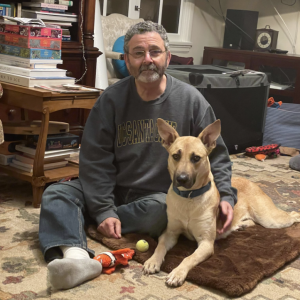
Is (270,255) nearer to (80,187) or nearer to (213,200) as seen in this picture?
(213,200)

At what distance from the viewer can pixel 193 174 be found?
1710mm

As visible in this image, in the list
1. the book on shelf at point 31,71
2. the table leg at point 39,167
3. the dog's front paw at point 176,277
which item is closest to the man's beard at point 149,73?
the table leg at point 39,167

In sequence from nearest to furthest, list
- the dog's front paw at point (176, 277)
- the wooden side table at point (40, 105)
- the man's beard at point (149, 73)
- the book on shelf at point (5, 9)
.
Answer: the dog's front paw at point (176, 277) → the man's beard at point (149, 73) → the wooden side table at point (40, 105) → the book on shelf at point (5, 9)

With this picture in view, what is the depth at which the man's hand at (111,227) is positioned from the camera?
1.94 m

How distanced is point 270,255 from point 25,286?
1.00 meters

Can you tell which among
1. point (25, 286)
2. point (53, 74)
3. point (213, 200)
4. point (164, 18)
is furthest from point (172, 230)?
point (164, 18)

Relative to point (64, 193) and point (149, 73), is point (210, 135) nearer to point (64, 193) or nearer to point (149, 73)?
point (149, 73)

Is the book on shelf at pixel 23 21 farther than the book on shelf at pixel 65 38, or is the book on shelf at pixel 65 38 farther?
the book on shelf at pixel 65 38

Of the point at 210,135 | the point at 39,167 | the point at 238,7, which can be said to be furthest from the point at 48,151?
the point at 238,7

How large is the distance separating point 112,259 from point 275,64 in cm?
390

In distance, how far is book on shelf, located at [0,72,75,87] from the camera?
Answer: 237 centimetres

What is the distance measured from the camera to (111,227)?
194 cm

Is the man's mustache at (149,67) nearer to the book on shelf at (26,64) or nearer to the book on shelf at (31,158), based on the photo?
the book on shelf at (26,64)

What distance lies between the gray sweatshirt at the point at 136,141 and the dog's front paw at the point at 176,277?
17.7 inches
